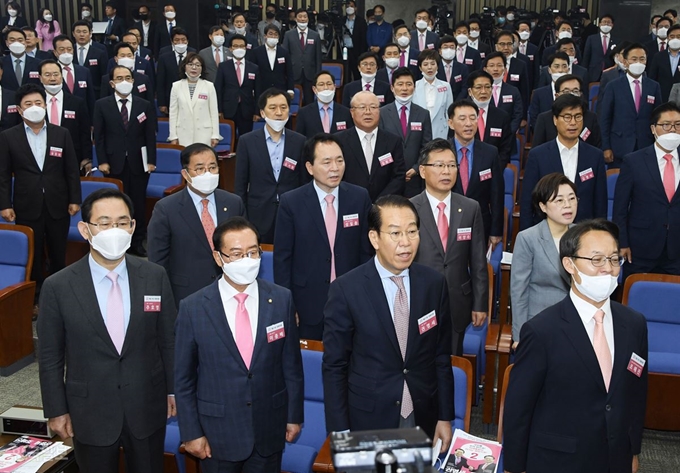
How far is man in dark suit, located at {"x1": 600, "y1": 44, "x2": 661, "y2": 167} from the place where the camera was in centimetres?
660

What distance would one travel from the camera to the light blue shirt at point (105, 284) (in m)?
3.06

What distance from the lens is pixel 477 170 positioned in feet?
15.5

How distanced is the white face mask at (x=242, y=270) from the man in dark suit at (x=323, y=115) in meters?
3.32

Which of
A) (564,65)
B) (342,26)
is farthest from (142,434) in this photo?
(342,26)

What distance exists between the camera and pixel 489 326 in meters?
4.18

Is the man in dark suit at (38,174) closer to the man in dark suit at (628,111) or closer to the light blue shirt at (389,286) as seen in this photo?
the light blue shirt at (389,286)

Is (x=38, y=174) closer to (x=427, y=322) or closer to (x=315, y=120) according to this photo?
(x=315, y=120)

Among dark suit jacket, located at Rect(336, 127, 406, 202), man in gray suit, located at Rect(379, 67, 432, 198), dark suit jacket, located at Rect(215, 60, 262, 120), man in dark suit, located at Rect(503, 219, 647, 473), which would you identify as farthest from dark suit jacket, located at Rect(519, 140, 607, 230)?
dark suit jacket, located at Rect(215, 60, 262, 120)

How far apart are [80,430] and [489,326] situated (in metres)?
2.17

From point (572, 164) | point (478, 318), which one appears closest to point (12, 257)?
point (478, 318)

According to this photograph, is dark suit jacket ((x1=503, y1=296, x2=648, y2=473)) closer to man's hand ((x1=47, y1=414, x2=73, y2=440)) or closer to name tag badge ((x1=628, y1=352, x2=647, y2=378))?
name tag badge ((x1=628, y1=352, x2=647, y2=378))

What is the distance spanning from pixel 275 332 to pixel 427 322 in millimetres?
575

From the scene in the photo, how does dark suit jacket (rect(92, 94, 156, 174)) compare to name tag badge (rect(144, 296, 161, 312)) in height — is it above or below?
above

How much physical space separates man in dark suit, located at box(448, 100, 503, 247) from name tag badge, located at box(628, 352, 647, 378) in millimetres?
2155
